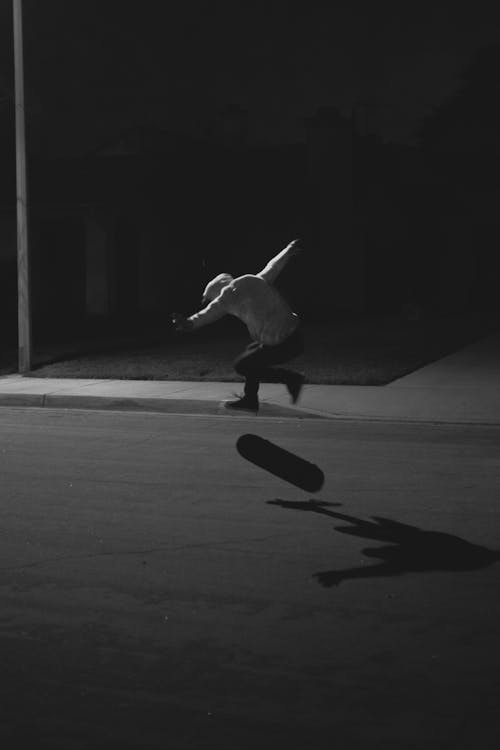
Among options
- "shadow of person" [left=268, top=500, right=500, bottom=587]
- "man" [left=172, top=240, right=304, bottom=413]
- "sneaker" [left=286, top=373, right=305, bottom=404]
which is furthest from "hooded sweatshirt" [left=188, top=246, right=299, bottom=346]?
"shadow of person" [left=268, top=500, right=500, bottom=587]

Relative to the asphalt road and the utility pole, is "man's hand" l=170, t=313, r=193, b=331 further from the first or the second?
the utility pole

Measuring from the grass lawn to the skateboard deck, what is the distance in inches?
194

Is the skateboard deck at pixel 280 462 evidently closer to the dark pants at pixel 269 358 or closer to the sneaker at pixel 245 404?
the sneaker at pixel 245 404

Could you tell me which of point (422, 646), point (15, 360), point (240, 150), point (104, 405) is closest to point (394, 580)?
point (422, 646)

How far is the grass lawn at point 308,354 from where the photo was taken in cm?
1686

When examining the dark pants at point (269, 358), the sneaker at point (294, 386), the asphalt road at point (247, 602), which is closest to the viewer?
the asphalt road at point (247, 602)

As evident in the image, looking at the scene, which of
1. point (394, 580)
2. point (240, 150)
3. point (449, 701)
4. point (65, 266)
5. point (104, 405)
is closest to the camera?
point (449, 701)

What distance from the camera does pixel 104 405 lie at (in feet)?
45.9

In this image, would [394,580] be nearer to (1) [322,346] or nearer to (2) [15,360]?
(2) [15,360]

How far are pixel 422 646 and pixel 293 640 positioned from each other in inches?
22.0

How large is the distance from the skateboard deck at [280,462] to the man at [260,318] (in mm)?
682

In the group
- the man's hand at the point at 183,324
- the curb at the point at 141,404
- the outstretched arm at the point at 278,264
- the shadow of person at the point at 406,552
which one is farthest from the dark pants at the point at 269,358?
the shadow of person at the point at 406,552

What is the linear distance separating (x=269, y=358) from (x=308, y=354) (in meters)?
9.15

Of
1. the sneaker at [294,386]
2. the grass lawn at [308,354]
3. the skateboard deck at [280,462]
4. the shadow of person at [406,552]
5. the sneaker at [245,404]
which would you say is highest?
the sneaker at [294,386]
